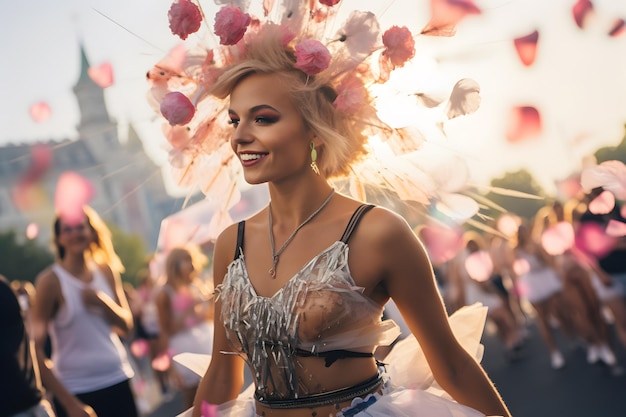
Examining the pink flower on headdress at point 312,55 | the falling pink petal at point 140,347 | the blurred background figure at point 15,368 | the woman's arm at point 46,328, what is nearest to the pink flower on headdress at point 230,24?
the pink flower on headdress at point 312,55

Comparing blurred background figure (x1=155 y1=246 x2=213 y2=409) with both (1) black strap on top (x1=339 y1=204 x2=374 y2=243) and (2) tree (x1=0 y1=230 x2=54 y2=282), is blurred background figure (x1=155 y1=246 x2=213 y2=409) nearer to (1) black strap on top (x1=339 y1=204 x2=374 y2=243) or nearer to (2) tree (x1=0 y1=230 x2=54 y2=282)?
(1) black strap on top (x1=339 y1=204 x2=374 y2=243)

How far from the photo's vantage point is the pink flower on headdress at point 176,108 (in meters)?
2.74

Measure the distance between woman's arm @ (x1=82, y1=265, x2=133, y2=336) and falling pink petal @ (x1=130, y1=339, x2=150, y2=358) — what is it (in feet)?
24.9

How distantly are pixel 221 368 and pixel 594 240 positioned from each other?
506 centimetres

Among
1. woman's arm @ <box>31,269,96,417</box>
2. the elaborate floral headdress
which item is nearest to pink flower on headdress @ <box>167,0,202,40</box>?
the elaborate floral headdress

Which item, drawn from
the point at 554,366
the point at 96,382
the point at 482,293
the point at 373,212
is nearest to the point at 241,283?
the point at 373,212

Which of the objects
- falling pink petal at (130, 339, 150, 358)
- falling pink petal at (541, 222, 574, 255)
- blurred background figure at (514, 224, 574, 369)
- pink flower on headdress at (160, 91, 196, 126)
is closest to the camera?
pink flower on headdress at (160, 91, 196, 126)

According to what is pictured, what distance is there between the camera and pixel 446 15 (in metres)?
2.49

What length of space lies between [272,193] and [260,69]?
0.43 meters

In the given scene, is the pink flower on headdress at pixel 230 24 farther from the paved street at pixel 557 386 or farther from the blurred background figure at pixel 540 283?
the blurred background figure at pixel 540 283

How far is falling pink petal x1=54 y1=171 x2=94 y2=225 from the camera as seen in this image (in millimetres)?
5186

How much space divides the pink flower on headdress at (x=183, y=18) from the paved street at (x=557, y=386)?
4.95 meters

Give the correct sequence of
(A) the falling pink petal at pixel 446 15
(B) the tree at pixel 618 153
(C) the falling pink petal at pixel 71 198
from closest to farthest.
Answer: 1. (A) the falling pink petal at pixel 446 15
2. (B) the tree at pixel 618 153
3. (C) the falling pink petal at pixel 71 198

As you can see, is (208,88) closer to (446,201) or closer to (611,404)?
(446,201)
